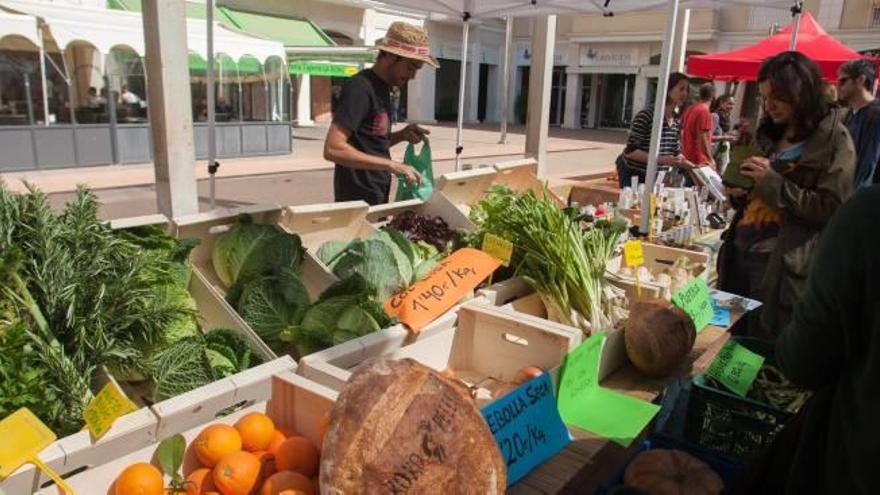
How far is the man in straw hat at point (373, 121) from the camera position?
133 inches

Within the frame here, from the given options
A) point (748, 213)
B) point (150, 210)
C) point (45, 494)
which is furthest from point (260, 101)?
point (45, 494)

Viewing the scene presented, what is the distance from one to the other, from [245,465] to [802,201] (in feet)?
7.78

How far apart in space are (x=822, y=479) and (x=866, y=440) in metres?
0.17

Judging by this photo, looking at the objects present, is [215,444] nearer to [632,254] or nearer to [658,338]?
[658,338]

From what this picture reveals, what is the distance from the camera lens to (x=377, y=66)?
352 centimetres

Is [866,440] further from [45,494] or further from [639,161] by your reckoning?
[639,161]

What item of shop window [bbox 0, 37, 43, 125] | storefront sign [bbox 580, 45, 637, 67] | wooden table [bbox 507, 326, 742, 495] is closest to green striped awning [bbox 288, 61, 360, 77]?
shop window [bbox 0, 37, 43, 125]

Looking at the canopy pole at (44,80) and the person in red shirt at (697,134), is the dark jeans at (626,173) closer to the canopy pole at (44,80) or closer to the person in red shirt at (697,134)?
the person in red shirt at (697,134)

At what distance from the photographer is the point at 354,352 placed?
1.93 m

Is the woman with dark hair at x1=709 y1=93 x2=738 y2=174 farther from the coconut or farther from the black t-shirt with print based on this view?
the coconut

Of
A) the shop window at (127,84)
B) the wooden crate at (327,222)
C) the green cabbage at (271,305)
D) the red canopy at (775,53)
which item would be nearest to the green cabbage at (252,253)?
the green cabbage at (271,305)

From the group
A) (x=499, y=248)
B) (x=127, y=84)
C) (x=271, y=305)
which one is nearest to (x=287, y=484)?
(x=271, y=305)

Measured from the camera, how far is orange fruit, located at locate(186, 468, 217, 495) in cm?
146

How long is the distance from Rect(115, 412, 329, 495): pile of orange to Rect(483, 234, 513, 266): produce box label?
127 centimetres
